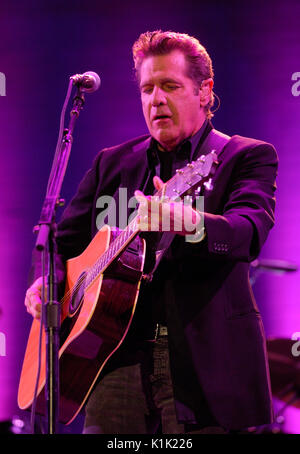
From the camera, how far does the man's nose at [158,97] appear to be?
8.92ft

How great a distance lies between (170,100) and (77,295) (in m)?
0.97

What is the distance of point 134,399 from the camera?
8.11 ft

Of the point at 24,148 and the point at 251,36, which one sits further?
the point at 24,148

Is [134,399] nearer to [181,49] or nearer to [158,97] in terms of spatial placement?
[158,97]

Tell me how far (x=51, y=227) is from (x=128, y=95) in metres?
2.24

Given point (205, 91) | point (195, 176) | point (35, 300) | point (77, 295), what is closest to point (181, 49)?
point (205, 91)

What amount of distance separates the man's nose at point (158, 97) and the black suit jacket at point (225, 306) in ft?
1.35

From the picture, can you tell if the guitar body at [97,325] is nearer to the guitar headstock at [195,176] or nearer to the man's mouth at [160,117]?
the guitar headstock at [195,176]

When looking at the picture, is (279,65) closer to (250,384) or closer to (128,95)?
(128,95)

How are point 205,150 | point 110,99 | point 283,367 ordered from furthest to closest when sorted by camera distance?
point 110,99 → point 283,367 → point 205,150

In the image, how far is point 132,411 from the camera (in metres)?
2.47

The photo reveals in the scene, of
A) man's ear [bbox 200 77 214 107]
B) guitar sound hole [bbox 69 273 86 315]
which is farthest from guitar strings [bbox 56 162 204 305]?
man's ear [bbox 200 77 214 107]

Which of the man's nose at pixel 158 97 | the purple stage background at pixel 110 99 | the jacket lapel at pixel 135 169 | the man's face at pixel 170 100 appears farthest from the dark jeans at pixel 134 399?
the purple stage background at pixel 110 99

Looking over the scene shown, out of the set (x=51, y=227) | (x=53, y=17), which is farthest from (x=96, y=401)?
(x=53, y=17)
